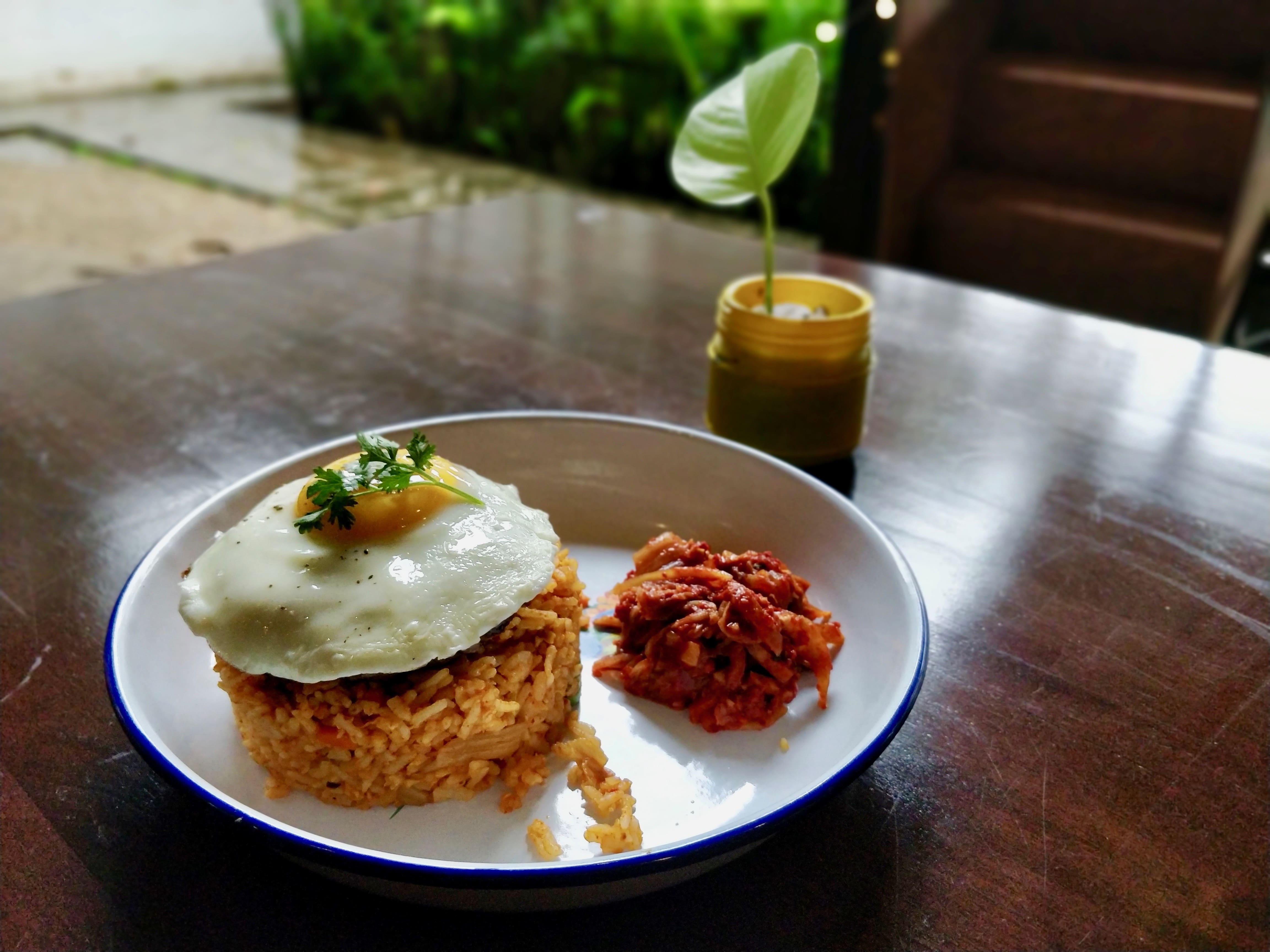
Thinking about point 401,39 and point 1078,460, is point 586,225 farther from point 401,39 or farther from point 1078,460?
point 401,39

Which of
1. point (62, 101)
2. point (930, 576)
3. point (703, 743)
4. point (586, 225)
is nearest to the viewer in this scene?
point (703, 743)

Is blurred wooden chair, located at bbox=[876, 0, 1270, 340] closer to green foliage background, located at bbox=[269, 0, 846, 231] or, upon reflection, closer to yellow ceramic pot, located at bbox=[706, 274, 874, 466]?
green foliage background, located at bbox=[269, 0, 846, 231]

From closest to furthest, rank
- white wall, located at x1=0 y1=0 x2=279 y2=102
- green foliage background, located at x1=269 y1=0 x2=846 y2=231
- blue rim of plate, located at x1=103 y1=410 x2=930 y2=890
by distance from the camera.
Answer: blue rim of plate, located at x1=103 y1=410 x2=930 y2=890 < green foliage background, located at x1=269 y1=0 x2=846 y2=231 < white wall, located at x1=0 y1=0 x2=279 y2=102

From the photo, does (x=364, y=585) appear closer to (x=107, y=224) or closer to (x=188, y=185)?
(x=107, y=224)

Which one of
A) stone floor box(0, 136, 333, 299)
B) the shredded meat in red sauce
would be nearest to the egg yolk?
the shredded meat in red sauce

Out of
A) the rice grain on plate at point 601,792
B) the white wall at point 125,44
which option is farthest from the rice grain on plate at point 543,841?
the white wall at point 125,44

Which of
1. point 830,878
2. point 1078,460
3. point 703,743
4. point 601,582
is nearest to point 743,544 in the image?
point 601,582
